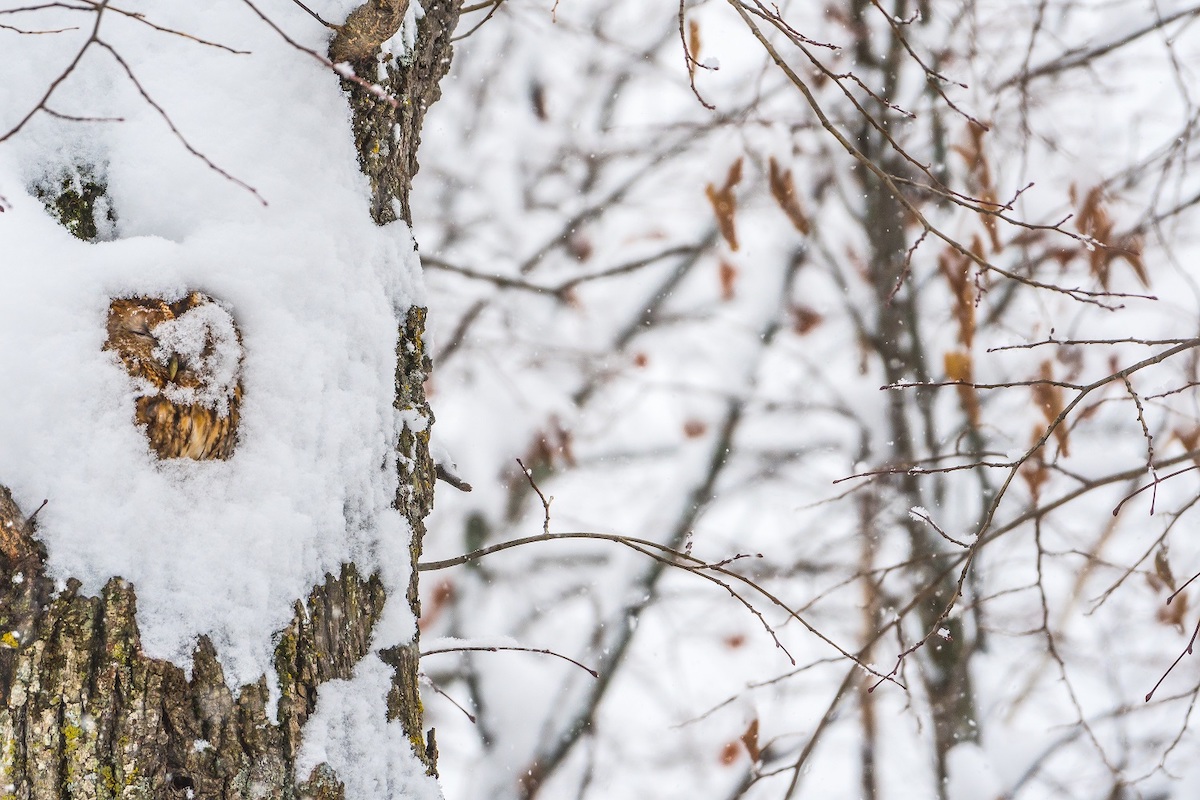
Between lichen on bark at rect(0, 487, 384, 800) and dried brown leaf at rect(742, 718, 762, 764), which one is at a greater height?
dried brown leaf at rect(742, 718, 762, 764)

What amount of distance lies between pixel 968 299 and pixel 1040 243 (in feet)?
3.64

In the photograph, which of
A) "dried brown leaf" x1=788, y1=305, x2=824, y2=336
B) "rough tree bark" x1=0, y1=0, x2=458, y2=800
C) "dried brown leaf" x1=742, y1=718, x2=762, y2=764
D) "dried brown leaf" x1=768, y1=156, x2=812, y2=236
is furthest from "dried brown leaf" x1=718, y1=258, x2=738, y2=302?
"rough tree bark" x1=0, y1=0, x2=458, y2=800

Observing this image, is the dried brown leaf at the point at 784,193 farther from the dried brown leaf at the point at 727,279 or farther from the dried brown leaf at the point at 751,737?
the dried brown leaf at the point at 751,737

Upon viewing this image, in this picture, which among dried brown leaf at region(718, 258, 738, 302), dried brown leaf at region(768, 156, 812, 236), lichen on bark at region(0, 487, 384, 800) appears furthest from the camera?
dried brown leaf at region(718, 258, 738, 302)

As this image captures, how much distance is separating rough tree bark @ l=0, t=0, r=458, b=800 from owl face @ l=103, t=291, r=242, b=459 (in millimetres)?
174

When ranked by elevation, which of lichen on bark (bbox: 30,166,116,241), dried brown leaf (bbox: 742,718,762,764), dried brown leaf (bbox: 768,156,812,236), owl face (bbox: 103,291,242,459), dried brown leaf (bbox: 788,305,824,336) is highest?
dried brown leaf (bbox: 788,305,824,336)

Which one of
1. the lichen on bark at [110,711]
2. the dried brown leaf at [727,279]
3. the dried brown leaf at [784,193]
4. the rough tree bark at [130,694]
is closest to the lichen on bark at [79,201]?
the rough tree bark at [130,694]

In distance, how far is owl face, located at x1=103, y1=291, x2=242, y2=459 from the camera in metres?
0.93

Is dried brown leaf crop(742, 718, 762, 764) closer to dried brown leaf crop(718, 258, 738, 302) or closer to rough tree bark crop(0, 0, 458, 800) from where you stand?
rough tree bark crop(0, 0, 458, 800)

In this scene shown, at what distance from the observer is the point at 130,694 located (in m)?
0.90

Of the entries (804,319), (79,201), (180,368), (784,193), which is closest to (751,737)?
(784,193)

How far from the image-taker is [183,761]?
919 millimetres

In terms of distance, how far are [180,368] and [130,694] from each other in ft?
1.26

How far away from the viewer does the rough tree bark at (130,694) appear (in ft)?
2.85
